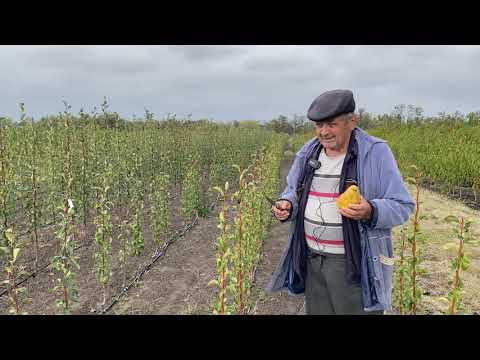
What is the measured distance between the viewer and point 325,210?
7.06ft

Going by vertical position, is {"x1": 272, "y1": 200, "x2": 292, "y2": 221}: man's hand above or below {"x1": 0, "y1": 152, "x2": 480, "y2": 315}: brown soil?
above

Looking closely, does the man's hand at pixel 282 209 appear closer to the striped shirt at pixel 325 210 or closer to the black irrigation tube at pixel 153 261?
the striped shirt at pixel 325 210

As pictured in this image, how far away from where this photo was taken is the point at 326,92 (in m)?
2.08

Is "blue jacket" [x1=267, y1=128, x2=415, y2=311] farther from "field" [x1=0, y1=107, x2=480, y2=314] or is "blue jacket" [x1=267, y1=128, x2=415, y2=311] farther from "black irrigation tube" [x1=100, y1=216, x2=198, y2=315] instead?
"black irrigation tube" [x1=100, y1=216, x2=198, y2=315]

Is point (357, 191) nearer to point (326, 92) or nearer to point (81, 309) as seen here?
point (326, 92)

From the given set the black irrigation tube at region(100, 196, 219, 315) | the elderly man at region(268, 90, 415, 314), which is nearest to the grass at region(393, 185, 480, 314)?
the elderly man at region(268, 90, 415, 314)

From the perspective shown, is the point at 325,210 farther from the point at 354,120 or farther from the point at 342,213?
the point at 354,120

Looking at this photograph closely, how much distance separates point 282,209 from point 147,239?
15.4 feet

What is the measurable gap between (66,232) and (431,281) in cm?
452

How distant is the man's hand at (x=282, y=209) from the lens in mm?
2211

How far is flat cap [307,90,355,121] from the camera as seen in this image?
6.51 ft

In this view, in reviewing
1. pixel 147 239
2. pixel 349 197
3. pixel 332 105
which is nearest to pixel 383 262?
pixel 349 197

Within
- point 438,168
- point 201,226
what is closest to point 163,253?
point 201,226

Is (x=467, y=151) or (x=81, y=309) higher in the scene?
(x=467, y=151)
